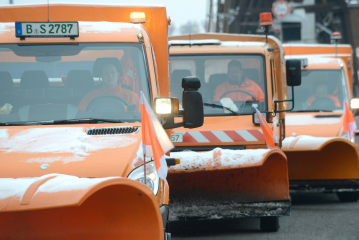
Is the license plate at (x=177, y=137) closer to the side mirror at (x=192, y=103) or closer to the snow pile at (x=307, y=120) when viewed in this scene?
the side mirror at (x=192, y=103)

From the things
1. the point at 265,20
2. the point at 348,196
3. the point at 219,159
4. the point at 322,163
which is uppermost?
the point at 265,20

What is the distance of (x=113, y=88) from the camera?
5.41 meters

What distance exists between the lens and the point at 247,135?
7789mm

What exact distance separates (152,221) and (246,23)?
3184 cm

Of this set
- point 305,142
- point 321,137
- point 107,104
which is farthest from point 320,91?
point 107,104

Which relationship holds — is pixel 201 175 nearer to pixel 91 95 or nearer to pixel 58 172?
pixel 91 95

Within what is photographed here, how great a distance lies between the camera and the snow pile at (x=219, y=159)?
6758mm

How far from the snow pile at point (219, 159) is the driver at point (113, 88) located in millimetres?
1535

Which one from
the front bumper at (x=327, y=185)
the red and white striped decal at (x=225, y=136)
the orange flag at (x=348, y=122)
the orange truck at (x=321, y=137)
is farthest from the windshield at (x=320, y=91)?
the red and white striped decal at (x=225, y=136)

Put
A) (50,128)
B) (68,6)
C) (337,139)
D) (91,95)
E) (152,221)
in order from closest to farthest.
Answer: (152,221) → (50,128) → (91,95) → (68,6) → (337,139)

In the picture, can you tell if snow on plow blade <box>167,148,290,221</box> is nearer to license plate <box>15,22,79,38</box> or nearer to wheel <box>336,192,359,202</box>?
license plate <box>15,22,79,38</box>

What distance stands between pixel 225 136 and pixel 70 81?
114 inches

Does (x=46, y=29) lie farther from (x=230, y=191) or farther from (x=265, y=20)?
(x=265, y=20)

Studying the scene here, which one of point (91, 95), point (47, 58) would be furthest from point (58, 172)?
point (47, 58)
